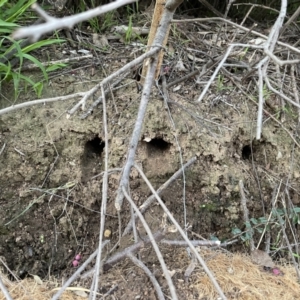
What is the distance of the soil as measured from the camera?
5.82 feet

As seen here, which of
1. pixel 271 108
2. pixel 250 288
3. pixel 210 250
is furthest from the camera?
pixel 271 108

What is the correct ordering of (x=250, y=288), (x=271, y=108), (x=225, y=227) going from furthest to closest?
(x=271, y=108), (x=225, y=227), (x=250, y=288)

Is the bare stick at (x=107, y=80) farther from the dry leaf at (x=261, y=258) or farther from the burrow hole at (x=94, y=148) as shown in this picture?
the dry leaf at (x=261, y=258)

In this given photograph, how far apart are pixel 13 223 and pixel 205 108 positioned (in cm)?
99

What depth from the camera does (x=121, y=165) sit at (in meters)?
1.85

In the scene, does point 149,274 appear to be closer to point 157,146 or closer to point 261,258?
point 261,258

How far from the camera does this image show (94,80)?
6.53 ft

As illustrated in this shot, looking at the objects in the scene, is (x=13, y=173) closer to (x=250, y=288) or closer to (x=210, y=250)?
(x=210, y=250)

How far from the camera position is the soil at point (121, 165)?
1774 mm

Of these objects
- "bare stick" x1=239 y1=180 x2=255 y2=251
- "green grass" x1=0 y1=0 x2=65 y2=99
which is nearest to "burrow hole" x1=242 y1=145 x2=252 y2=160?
"bare stick" x1=239 y1=180 x2=255 y2=251

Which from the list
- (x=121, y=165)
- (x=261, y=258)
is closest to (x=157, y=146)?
(x=121, y=165)

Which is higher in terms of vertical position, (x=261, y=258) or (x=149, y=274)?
(x=149, y=274)

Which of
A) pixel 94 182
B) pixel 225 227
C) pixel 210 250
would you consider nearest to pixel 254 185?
pixel 225 227

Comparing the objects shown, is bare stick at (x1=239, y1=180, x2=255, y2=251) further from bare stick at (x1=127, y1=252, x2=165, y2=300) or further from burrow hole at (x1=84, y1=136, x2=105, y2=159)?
burrow hole at (x1=84, y1=136, x2=105, y2=159)
